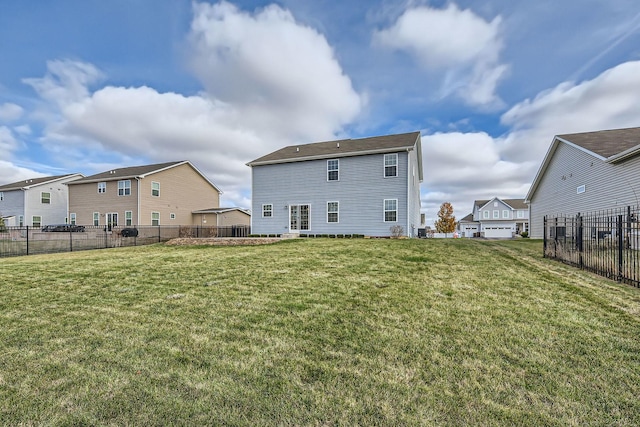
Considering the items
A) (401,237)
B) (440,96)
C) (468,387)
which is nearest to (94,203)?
(401,237)

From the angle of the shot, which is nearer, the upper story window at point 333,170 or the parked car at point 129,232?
the upper story window at point 333,170

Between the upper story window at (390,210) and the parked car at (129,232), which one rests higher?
the upper story window at (390,210)

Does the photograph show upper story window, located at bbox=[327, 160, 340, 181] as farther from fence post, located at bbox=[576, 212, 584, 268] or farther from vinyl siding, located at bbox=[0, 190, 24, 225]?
vinyl siding, located at bbox=[0, 190, 24, 225]

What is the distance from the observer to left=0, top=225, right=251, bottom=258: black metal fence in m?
14.0

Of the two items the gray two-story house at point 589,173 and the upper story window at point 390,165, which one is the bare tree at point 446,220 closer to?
the gray two-story house at point 589,173

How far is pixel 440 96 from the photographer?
15062 millimetres

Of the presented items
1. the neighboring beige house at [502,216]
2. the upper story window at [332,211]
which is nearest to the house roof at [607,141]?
the upper story window at [332,211]

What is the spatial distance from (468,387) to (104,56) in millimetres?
16881

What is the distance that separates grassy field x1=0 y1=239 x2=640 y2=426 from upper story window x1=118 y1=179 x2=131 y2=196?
22358mm

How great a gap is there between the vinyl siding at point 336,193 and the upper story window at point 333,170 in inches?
8.0

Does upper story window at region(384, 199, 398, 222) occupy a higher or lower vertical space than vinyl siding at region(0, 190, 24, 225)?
lower

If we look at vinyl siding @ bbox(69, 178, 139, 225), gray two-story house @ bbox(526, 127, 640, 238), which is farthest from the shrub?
vinyl siding @ bbox(69, 178, 139, 225)

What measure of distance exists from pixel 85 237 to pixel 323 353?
25.6m

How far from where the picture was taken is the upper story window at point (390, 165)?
16719mm
